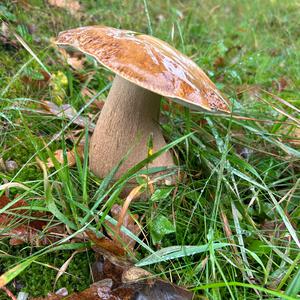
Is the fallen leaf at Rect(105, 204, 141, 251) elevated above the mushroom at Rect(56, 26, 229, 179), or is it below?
below

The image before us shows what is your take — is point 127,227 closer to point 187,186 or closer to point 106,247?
point 106,247

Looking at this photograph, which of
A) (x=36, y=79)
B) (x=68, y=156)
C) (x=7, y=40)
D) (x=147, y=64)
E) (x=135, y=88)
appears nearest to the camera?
(x=147, y=64)

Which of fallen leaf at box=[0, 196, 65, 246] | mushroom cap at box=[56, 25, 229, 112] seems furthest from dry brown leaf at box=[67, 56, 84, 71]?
fallen leaf at box=[0, 196, 65, 246]

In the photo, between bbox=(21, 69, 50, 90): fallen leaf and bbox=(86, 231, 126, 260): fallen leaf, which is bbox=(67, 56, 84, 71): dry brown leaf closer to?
bbox=(21, 69, 50, 90): fallen leaf

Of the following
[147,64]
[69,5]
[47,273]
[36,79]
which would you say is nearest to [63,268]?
[47,273]

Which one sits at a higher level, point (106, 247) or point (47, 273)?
point (106, 247)

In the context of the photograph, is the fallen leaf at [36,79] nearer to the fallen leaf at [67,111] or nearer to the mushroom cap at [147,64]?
the fallen leaf at [67,111]
